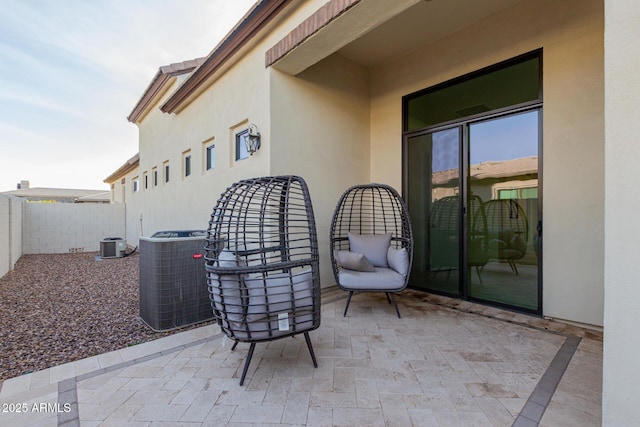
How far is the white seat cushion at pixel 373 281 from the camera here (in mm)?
3084

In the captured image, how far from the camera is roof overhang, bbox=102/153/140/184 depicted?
10444 mm

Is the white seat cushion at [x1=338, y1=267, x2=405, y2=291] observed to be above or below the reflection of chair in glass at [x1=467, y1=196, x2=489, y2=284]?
below

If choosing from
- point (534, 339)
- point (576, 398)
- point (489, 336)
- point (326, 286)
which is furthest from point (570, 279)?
point (326, 286)

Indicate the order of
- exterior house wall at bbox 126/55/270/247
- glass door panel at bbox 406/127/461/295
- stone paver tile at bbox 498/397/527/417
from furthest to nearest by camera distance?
exterior house wall at bbox 126/55/270/247
glass door panel at bbox 406/127/461/295
stone paver tile at bbox 498/397/527/417

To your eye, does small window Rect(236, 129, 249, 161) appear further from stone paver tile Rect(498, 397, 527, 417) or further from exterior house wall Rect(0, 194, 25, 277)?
exterior house wall Rect(0, 194, 25, 277)

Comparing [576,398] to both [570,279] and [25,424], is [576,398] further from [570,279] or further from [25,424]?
[25,424]

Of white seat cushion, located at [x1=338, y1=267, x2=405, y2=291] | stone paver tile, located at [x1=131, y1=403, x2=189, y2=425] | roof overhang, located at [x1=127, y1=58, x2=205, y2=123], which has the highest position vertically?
roof overhang, located at [x1=127, y1=58, x2=205, y2=123]

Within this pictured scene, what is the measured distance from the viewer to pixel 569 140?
9.41ft

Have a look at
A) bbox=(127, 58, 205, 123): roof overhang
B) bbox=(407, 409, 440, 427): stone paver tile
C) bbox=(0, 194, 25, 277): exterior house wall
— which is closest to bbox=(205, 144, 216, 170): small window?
bbox=(127, 58, 205, 123): roof overhang

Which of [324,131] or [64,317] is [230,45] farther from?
[64,317]

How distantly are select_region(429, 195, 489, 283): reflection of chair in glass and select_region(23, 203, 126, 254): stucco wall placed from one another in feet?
36.1

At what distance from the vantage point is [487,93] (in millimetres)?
3547

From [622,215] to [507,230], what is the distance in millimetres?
2395

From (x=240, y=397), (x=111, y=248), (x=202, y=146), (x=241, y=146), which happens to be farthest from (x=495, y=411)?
(x=111, y=248)
